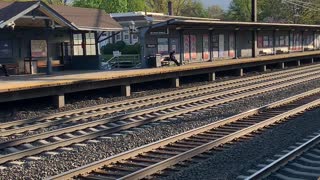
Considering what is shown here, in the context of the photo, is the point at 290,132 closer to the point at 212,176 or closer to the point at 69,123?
the point at 212,176

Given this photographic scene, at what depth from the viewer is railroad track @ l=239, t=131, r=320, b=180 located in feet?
25.3

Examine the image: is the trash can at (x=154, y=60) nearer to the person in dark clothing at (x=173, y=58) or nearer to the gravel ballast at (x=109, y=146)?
the person in dark clothing at (x=173, y=58)

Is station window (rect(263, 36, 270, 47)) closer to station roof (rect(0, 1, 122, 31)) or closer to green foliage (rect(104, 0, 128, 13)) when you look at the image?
station roof (rect(0, 1, 122, 31))

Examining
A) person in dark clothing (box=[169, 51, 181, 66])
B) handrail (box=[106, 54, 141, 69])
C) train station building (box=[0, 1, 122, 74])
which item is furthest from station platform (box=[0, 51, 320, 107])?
handrail (box=[106, 54, 141, 69])

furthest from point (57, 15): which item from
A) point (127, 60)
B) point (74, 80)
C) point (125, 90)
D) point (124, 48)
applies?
point (124, 48)

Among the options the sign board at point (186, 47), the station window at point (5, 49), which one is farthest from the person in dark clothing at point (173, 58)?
the station window at point (5, 49)

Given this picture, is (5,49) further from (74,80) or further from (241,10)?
(241,10)

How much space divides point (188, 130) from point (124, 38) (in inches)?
1721

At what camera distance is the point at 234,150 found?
9.65m

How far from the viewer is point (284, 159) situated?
8461 mm

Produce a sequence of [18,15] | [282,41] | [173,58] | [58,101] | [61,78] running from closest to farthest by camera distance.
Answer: [58,101] < [61,78] < [18,15] < [173,58] < [282,41]

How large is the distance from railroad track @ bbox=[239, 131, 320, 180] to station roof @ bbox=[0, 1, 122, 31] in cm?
1357

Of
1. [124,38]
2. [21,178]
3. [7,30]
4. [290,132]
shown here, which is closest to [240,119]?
[290,132]

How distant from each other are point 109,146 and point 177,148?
144cm
